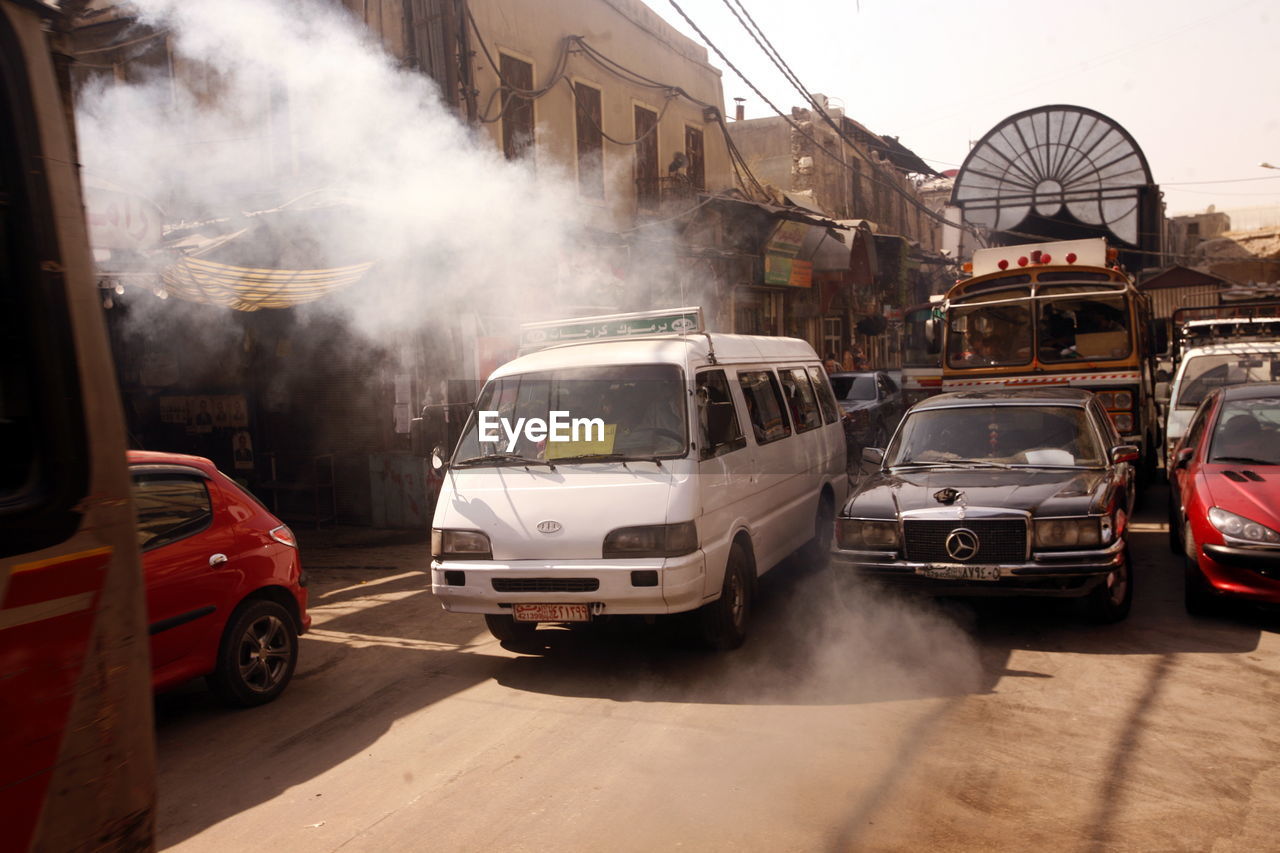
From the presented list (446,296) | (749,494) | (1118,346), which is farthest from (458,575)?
(1118,346)

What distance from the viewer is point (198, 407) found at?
571 inches

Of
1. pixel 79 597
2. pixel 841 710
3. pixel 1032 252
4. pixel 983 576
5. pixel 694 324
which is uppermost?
pixel 1032 252

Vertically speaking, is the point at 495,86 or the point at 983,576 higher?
the point at 495,86

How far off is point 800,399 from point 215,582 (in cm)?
521

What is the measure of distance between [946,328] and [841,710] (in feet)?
29.0

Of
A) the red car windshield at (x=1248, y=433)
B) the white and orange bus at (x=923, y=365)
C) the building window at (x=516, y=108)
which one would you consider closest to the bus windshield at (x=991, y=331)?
the white and orange bus at (x=923, y=365)

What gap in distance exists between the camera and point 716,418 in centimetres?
671

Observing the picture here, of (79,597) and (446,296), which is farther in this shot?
(446,296)

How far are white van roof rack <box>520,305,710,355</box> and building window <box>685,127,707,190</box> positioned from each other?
557 inches

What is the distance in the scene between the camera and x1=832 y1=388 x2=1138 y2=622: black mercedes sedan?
20.8ft

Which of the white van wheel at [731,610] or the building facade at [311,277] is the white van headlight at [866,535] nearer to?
the white van wheel at [731,610]

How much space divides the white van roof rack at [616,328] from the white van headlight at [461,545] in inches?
75.2

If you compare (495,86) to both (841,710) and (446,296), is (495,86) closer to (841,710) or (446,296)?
(446,296)

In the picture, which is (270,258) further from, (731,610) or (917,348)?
(917,348)
